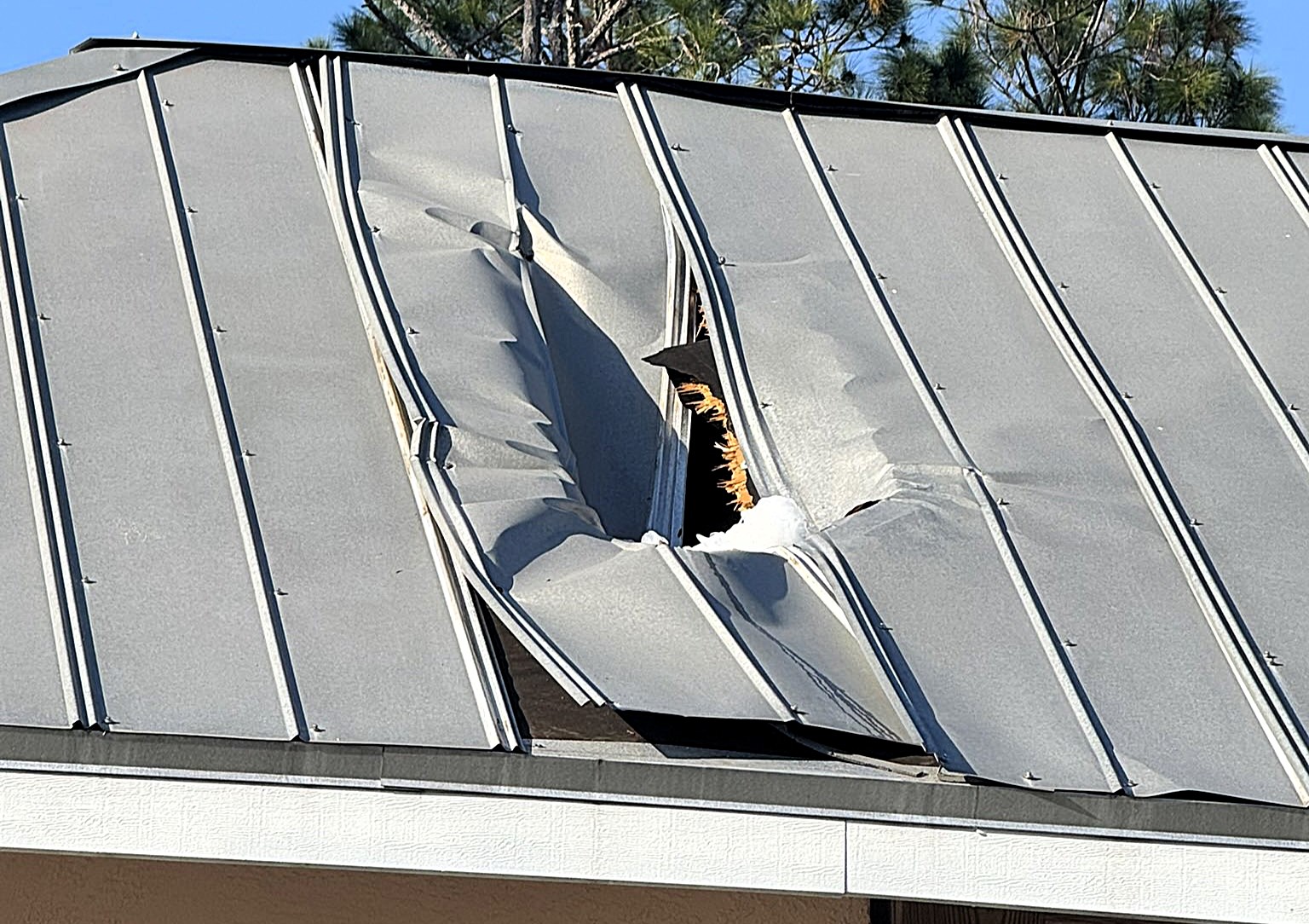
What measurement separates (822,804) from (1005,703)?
52cm

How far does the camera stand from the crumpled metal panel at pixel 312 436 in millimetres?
3332

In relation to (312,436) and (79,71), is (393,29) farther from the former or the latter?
(312,436)

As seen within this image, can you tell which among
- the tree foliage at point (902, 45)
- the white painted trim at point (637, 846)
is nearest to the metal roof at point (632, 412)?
the white painted trim at point (637, 846)

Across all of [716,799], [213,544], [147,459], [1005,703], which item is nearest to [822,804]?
[716,799]

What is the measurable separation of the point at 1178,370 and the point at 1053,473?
733mm

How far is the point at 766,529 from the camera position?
4047 mm

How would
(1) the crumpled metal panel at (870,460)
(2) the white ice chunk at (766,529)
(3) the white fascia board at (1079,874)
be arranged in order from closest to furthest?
1. (3) the white fascia board at (1079,874)
2. (1) the crumpled metal panel at (870,460)
3. (2) the white ice chunk at (766,529)

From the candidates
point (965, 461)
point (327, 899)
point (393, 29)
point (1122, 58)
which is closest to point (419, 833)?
point (327, 899)

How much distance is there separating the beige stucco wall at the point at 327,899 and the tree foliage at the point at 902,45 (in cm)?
1343

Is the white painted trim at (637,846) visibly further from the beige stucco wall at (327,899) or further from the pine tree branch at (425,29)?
the pine tree branch at (425,29)

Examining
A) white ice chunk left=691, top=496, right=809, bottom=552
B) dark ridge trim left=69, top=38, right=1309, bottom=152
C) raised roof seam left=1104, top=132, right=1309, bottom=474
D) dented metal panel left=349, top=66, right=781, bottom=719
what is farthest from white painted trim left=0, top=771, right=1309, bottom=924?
dark ridge trim left=69, top=38, right=1309, bottom=152

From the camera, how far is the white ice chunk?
4008 millimetres

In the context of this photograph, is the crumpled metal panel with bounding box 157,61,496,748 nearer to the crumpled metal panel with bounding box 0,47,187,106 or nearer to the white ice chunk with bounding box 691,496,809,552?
the crumpled metal panel with bounding box 0,47,187,106

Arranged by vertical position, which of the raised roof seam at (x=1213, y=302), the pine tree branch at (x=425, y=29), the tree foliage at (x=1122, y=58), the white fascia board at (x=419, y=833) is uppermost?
the pine tree branch at (x=425, y=29)
